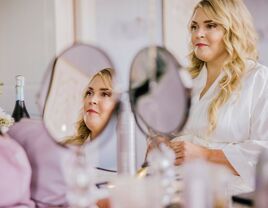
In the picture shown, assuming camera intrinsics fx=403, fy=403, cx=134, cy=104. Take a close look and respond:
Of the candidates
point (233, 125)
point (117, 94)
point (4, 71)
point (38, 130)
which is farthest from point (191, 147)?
point (4, 71)

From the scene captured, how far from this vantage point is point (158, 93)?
34.2 inches

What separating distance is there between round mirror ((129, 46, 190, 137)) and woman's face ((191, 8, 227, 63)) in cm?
31

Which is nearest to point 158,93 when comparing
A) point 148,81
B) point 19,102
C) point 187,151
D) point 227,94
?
point 148,81

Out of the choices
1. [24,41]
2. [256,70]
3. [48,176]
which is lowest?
[48,176]

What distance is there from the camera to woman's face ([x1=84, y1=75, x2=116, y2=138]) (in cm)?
91

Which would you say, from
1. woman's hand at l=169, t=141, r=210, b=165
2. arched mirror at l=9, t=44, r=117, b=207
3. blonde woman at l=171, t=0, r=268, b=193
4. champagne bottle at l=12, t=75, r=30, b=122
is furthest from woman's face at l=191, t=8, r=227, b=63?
champagne bottle at l=12, t=75, r=30, b=122

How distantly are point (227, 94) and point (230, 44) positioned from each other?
15cm

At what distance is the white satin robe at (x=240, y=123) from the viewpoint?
1.12 meters

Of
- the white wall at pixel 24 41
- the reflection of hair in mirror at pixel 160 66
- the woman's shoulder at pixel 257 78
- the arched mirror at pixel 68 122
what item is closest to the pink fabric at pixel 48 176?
the arched mirror at pixel 68 122

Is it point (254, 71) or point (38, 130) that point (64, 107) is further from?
point (254, 71)

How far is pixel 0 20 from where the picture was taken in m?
1.42

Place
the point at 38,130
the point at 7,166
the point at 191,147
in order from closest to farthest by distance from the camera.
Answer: the point at 7,166, the point at 38,130, the point at 191,147

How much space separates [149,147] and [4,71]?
0.70 m

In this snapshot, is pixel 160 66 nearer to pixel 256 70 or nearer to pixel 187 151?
pixel 187 151
